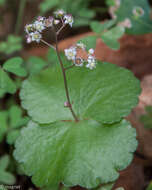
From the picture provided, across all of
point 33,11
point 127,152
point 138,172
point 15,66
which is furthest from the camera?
point 33,11

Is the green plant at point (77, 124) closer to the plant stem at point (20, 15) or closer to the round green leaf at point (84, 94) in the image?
the round green leaf at point (84, 94)

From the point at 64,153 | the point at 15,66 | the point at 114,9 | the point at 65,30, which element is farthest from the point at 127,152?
the point at 65,30

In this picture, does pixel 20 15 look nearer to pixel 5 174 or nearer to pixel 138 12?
pixel 138 12

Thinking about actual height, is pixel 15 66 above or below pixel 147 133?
above

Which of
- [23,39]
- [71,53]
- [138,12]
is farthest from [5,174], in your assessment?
[23,39]

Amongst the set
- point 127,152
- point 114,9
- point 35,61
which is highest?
point 114,9

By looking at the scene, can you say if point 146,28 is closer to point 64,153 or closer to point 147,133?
point 147,133

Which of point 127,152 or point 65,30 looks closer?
point 127,152

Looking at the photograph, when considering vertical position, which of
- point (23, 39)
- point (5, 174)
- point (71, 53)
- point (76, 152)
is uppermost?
point (71, 53)
